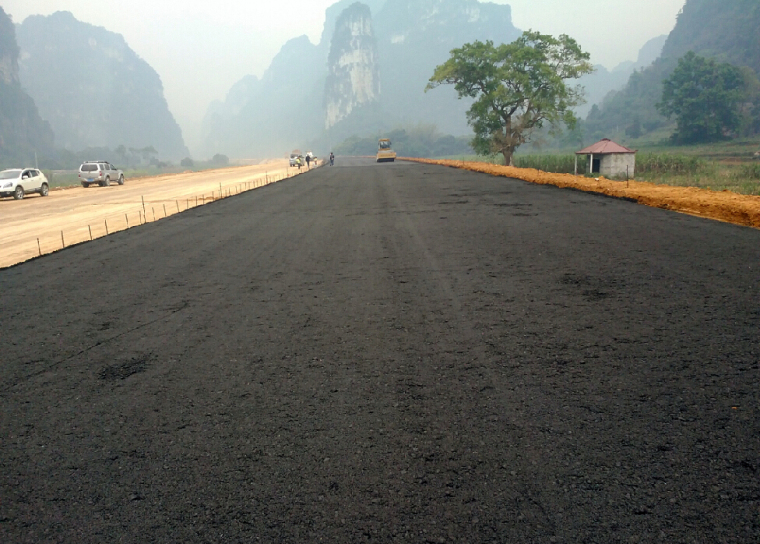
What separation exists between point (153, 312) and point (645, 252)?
7543 millimetres

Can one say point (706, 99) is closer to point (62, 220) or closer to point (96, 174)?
point (96, 174)

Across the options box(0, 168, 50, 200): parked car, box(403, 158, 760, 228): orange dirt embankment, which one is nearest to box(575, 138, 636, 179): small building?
box(403, 158, 760, 228): orange dirt embankment

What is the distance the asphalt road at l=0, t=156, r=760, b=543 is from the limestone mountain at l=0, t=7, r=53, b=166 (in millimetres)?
157554

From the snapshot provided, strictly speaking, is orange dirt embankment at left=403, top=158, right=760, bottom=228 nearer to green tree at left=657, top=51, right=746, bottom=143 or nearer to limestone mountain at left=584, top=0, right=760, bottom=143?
green tree at left=657, top=51, right=746, bottom=143

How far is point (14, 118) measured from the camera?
146125 mm

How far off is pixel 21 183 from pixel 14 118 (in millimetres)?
144282

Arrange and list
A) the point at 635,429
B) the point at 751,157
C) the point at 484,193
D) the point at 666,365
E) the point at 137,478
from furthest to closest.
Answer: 1. the point at 751,157
2. the point at 484,193
3. the point at 666,365
4. the point at 635,429
5. the point at 137,478

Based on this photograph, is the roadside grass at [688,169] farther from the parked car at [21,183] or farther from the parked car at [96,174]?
the parked car at [96,174]

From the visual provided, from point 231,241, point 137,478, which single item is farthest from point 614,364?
point 231,241

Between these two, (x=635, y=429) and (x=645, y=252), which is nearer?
(x=635, y=429)

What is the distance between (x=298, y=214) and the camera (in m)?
16.9

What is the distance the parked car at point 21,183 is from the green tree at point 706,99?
8404 cm

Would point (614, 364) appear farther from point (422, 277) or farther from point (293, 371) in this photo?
point (422, 277)

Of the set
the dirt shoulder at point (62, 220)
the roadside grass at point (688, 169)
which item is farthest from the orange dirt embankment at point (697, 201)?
the dirt shoulder at point (62, 220)
